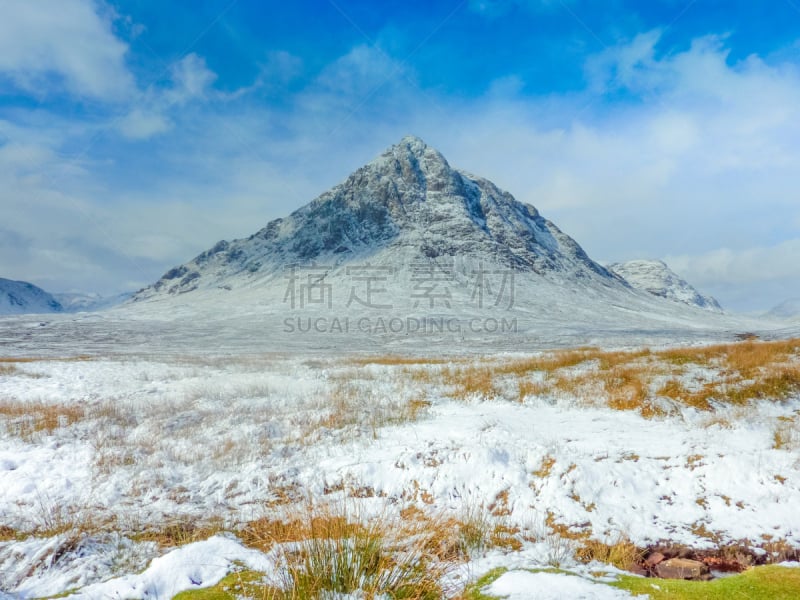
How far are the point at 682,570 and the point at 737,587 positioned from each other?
1696 millimetres

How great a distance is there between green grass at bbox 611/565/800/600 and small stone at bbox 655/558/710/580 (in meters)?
1.34

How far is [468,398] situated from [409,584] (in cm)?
1105

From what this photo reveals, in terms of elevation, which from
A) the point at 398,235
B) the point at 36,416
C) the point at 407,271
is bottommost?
the point at 36,416

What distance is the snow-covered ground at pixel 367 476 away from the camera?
15.2ft

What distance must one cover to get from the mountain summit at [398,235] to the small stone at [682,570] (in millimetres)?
145439

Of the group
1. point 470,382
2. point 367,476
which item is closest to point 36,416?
point 367,476

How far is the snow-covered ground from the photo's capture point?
463 centimetres

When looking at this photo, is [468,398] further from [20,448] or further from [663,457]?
[20,448]

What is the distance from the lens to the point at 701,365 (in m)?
15.9

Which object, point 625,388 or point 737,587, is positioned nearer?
point 737,587

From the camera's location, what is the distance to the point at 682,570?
14.9ft

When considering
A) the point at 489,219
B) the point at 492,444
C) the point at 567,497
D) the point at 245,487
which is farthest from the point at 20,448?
the point at 489,219

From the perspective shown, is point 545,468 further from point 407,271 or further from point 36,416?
point 407,271

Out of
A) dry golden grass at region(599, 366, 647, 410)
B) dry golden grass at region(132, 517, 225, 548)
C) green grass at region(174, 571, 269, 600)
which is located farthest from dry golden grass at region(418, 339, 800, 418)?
green grass at region(174, 571, 269, 600)
